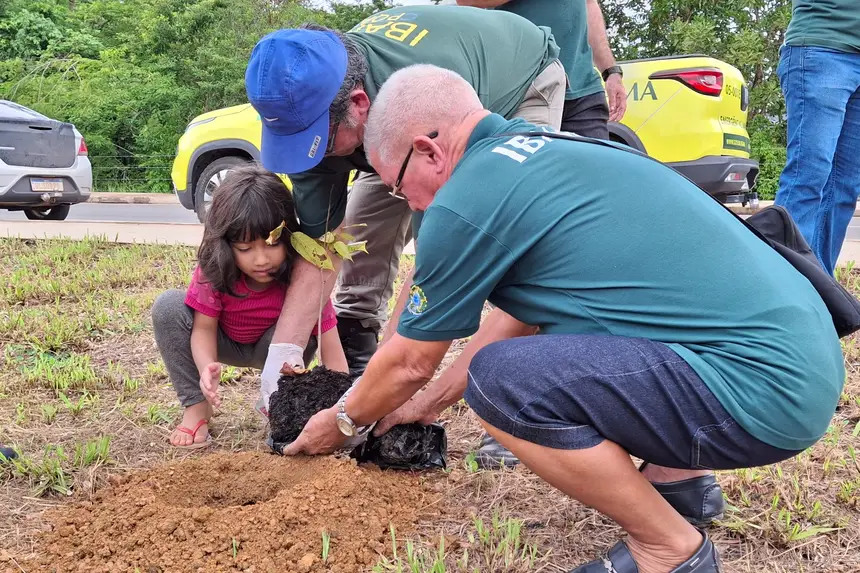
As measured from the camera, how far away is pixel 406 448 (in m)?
2.55

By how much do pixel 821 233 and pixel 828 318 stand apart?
7.71ft

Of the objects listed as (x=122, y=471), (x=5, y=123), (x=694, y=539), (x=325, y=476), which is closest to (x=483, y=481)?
(x=325, y=476)

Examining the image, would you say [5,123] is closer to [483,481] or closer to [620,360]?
[483,481]

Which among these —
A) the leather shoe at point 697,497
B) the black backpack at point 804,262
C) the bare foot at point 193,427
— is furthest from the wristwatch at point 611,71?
the bare foot at point 193,427

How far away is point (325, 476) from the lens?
238 cm

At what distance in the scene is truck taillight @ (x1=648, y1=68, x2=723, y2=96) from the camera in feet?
22.7

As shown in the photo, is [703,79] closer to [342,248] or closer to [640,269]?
[342,248]

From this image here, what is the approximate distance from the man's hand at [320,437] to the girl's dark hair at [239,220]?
72 cm

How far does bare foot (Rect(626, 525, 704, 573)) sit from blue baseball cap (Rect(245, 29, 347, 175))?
4.76 feet

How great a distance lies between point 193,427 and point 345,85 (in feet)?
4.91

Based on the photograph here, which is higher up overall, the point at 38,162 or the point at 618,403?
the point at 618,403

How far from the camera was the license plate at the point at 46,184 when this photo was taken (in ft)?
30.7

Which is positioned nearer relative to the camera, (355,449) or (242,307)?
(355,449)

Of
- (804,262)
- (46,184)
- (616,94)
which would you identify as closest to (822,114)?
(616,94)
